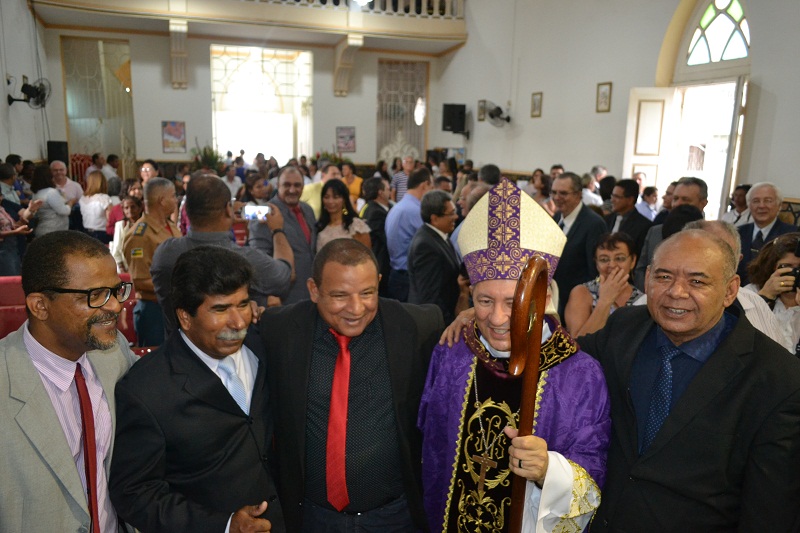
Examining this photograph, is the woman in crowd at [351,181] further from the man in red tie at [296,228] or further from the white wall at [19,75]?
the white wall at [19,75]

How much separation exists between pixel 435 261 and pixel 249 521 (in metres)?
2.66

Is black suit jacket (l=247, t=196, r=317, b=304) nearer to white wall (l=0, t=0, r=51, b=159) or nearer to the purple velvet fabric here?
the purple velvet fabric

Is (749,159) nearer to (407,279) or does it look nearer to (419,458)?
(407,279)

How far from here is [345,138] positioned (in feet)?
49.9

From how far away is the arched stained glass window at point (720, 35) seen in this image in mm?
7352

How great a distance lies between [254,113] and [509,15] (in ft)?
26.5

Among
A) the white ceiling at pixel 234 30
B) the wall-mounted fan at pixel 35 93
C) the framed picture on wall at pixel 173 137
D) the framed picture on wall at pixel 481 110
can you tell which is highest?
the white ceiling at pixel 234 30

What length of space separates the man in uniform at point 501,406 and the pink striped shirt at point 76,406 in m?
0.99

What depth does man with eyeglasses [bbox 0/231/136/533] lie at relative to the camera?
1.50 m

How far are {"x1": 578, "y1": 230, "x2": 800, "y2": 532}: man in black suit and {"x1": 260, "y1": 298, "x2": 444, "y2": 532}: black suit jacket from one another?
626 mm

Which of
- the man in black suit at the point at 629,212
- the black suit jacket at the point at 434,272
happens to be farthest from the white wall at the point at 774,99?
the black suit jacket at the point at 434,272

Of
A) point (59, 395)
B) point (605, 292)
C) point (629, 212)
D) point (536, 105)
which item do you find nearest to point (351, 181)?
point (629, 212)

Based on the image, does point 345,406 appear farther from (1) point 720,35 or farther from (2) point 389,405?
(1) point 720,35

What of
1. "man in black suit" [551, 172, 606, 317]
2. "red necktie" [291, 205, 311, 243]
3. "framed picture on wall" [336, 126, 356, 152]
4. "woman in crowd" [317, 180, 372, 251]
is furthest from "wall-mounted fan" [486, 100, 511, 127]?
"red necktie" [291, 205, 311, 243]
